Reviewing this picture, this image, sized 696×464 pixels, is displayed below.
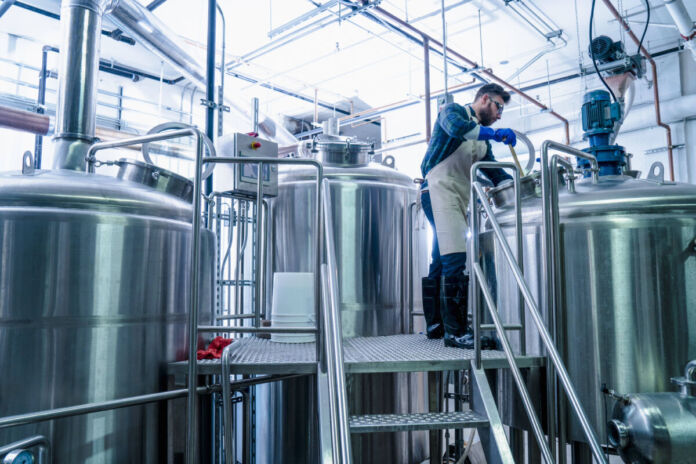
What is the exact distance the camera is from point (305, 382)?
2887 millimetres

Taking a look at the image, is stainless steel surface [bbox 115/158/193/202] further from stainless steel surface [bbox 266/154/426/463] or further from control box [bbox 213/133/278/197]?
stainless steel surface [bbox 266/154/426/463]

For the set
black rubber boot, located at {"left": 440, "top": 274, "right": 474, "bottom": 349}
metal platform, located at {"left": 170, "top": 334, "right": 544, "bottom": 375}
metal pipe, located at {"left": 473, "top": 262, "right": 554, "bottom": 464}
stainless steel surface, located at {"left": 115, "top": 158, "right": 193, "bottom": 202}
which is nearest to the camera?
metal pipe, located at {"left": 473, "top": 262, "right": 554, "bottom": 464}

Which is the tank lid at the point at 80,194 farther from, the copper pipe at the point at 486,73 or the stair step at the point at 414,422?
the copper pipe at the point at 486,73

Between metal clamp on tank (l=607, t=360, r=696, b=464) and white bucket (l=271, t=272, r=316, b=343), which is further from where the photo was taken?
white bucket (l=271, t=272, r=316, b=343)

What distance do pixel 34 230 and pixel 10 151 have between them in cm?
586

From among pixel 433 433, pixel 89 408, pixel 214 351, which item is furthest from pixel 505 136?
pixel 89 408

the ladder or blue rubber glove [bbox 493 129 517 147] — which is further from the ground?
blue rubber glove [bbox 493 129 517 147]

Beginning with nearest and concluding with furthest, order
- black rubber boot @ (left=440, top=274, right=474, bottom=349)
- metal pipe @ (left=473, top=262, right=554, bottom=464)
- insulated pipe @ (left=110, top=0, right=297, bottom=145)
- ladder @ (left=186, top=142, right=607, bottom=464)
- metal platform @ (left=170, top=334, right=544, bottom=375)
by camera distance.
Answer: ladder @ (left=186, top=142, right=607, bottom=464) → metal pipe @ (left=473, top=262, right=554, bottom=464) → metal platform @ (left=170, top=334, right=544, bottom=375) → black rubber boot @ (left=440, top=274, right=474, bottom=349) → insulated pipe @ (left=110, top=0, right=297, bottom=145)

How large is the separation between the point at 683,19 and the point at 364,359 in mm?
4415

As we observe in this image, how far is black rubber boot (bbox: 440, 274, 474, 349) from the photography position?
100 inches

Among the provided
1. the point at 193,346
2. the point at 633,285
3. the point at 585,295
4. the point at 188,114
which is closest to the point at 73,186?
the point at 193,346

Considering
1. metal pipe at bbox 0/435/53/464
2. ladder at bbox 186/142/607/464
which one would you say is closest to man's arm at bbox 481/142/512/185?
ladder at bbox 186/142/607/464

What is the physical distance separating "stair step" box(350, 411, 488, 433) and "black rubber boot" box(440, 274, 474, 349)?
591 millimetres

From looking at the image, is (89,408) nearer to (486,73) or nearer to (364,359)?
(364,359)
